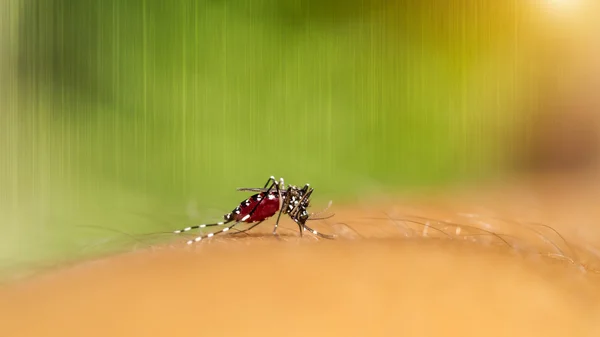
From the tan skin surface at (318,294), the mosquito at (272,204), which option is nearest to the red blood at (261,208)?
the mosquito at (272,204)

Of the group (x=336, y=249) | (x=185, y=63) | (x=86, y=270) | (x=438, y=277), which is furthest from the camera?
→ (x=185, y=63)

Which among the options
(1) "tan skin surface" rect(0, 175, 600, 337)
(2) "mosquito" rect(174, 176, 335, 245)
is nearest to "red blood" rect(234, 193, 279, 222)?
(2) "mosquito" rect(174, 176, 335, 245)

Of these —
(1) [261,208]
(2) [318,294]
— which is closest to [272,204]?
(1) [261,208]

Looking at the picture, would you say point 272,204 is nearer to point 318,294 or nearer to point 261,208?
point 261,208

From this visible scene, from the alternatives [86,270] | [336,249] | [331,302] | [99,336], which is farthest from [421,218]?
[99,336]

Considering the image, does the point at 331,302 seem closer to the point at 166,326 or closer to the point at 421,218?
the point at 166,326

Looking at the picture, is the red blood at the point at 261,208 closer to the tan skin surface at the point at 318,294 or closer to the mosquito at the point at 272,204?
the mosquito at the point at 272,204
